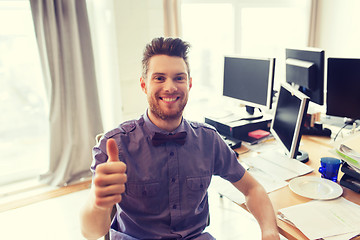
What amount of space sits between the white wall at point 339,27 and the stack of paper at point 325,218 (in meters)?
3.58

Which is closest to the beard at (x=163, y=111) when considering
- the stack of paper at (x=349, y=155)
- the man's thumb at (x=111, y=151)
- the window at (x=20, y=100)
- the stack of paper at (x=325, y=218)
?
the man's thumb at (x=111, y=151)

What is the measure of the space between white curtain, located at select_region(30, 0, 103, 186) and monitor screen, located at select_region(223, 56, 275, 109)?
1.39 metres

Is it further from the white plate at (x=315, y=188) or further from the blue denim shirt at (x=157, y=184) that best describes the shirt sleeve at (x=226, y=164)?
the white plate at (x=315, y=188)

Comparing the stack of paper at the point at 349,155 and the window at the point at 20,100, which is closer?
the stack of paper at the point at 349,155

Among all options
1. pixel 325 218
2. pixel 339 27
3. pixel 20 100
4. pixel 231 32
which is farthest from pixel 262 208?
pixel 339 27

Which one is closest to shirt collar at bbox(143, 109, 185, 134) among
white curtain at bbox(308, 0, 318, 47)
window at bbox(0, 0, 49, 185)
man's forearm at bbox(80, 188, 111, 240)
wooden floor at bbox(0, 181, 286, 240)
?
man's forearm at bbox(80, 188, 111, 240)

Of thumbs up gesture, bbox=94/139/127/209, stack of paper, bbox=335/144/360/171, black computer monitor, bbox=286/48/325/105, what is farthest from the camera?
black computer monitor, bbox=286/48/325/105

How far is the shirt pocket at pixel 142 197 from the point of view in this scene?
119cm

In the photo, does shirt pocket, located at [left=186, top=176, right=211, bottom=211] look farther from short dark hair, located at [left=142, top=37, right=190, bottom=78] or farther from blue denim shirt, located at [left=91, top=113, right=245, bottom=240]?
short dark hair, located at [left=142, top=37, right=190, bottom=78]

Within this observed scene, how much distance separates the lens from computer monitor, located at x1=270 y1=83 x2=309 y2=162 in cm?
146

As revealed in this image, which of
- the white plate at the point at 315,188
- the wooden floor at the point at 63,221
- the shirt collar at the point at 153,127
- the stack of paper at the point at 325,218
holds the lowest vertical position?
the wooden floor at the point at 63,221

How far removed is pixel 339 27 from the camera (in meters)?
4.29

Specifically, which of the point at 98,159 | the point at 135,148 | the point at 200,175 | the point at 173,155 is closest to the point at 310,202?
the point at 200,175

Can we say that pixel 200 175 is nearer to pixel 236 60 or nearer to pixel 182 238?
pixel 182 238
